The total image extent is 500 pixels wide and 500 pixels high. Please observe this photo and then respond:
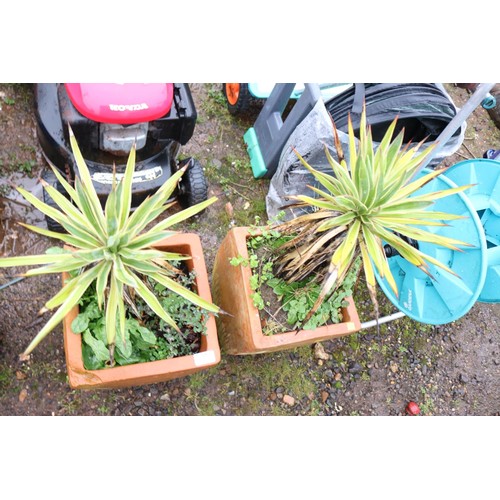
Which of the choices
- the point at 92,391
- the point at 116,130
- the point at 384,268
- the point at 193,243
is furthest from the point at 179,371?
the point at 116,130

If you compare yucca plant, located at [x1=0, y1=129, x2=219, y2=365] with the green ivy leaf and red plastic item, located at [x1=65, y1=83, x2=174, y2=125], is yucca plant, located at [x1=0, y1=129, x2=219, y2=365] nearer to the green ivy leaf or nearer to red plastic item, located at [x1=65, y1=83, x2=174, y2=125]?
the green ivy leaf

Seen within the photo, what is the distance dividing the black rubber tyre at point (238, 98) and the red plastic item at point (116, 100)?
3.56ft

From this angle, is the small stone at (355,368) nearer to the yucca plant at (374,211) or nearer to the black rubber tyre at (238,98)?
the yucca plant at (374,211)

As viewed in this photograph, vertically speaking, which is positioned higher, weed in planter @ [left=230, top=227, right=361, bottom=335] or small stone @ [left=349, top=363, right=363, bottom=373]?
weed in planter @ [left=230, top=227, right=361, bottom=335]

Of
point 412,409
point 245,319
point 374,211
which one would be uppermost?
point 374,211

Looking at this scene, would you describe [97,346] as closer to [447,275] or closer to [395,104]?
[447,275]

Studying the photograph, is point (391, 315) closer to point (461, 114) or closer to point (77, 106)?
point (461, 114)

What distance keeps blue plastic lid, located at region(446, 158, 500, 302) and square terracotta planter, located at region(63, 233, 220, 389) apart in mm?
1461

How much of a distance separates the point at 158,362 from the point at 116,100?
42.8 inches

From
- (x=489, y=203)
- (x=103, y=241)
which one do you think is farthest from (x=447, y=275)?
(x=103, y=241)

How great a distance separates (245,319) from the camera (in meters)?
2.14

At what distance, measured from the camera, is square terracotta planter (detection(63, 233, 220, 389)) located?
1872 millimetres

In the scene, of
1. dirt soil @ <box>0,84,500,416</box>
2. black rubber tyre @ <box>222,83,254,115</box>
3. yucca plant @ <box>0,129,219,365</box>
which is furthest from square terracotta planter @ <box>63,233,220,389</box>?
black rubber tyre @ <box>222,83,254,115</box>

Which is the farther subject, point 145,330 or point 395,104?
point 395,104
